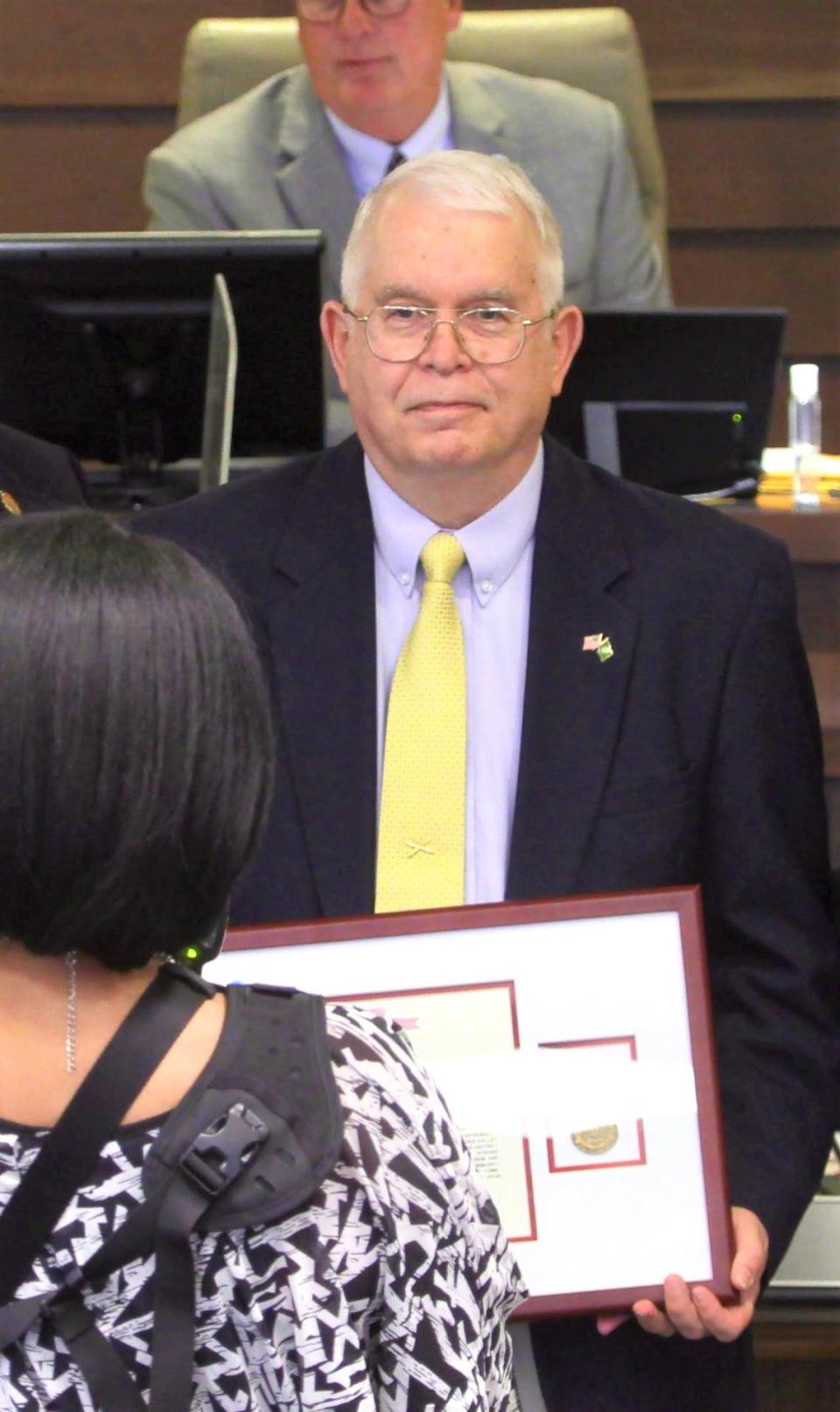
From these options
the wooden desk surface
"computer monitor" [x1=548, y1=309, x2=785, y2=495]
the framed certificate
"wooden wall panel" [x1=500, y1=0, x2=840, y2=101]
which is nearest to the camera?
the framed certificate

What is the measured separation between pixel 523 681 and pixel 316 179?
239 centimetres

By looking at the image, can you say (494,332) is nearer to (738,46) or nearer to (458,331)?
(458,331)

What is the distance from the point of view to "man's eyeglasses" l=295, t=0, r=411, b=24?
150 inches

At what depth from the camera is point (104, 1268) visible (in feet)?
3.04

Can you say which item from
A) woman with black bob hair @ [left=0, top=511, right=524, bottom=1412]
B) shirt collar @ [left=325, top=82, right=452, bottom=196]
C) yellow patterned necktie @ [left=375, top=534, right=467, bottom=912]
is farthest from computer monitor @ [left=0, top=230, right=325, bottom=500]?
woman with black bob hair @ [left=0, top=511, right=524, bottom=1412]

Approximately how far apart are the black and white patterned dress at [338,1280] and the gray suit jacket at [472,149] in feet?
10.0

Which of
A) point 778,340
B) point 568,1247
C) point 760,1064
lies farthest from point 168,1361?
point 778,340

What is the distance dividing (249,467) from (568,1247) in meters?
1.64

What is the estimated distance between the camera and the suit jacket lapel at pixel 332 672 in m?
1.72

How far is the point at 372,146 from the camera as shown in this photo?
3.96m

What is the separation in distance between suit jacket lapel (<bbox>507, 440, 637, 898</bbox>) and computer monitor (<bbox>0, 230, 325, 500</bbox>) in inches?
38.9

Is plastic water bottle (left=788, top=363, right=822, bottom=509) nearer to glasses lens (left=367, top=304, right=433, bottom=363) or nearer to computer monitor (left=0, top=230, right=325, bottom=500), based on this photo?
computer monitor (left=0, top=230, right=325, bottom=500)

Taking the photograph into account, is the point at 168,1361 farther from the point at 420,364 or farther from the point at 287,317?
the point at 287,317

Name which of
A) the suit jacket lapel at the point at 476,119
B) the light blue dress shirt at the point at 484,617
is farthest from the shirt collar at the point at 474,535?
the suit jacket lapel at the point at 476,119
